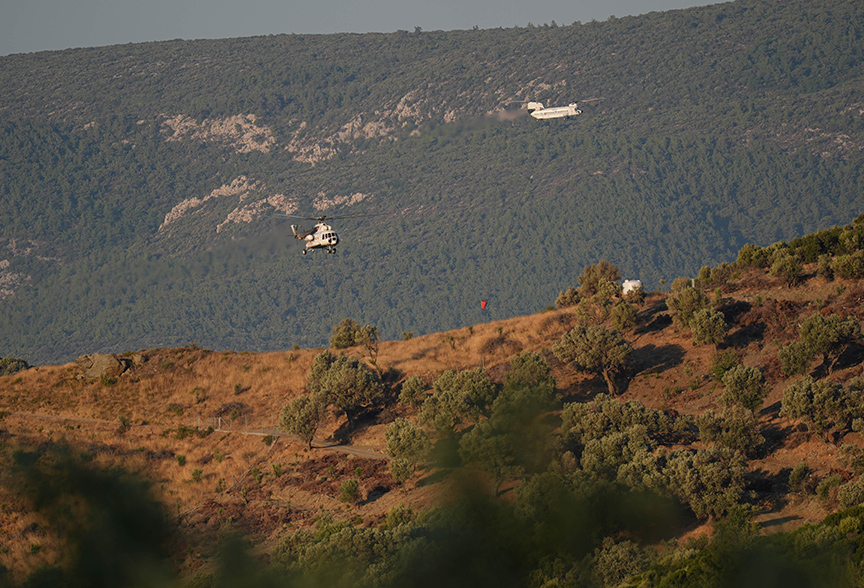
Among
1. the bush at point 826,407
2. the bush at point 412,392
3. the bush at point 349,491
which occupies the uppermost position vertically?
the bush at point 826,407

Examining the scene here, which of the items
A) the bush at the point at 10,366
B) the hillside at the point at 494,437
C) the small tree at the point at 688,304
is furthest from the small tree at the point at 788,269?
the bush at the point at 10,366

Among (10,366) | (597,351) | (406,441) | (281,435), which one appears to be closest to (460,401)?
(406,441)

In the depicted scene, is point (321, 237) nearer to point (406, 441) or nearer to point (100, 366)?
point (100, 366)

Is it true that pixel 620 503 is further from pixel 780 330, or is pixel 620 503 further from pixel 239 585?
pixel 780 330

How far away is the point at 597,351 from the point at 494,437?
44447mm

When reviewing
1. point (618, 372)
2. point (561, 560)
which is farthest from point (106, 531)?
point (618, 372)

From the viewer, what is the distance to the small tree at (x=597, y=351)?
204ft

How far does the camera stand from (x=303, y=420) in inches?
2480

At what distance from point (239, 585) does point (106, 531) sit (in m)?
2.11

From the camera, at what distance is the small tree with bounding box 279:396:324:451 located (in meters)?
62.9

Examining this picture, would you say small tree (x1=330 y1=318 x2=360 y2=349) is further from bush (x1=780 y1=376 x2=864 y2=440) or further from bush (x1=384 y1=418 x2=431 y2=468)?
bush (x1=780 y1=376 x2=864 y2=440)

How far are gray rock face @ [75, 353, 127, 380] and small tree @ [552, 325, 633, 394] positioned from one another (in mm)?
40614

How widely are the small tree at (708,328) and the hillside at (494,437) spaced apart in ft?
3.23

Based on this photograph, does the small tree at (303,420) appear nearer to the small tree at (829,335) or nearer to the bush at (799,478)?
the small tree at (829,335)
